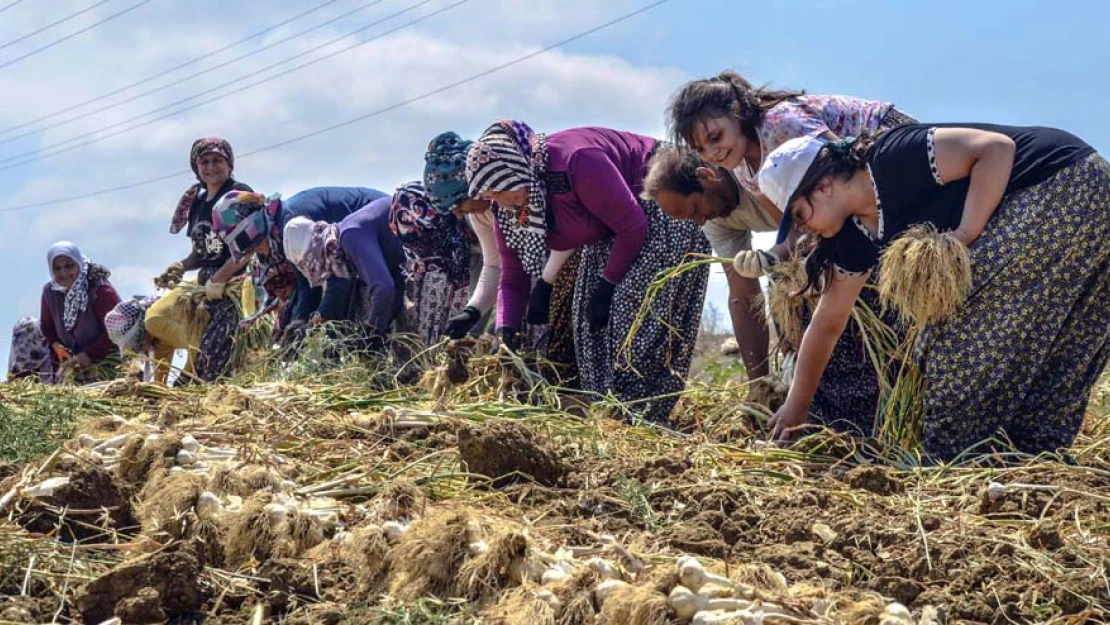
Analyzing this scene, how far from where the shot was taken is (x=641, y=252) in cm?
599

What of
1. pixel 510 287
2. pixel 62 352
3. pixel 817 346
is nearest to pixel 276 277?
pixel 510 287

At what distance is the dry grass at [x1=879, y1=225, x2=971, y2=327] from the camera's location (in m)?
4.37

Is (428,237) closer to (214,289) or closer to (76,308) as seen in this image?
(214,289)

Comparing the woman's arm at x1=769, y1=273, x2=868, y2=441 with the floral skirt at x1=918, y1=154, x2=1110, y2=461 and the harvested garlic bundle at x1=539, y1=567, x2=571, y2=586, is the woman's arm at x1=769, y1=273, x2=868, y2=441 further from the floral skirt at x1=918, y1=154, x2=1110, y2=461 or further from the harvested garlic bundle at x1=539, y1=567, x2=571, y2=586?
the harvested garlic bundle at x1=539, y1=567, x2=571, y2=586

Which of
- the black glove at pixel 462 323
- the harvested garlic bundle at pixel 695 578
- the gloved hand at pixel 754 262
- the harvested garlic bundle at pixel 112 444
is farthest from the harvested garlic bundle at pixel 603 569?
the black glove at pixel 462 323

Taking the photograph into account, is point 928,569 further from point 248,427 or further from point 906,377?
point 248,427

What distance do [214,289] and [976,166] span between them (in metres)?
5.22

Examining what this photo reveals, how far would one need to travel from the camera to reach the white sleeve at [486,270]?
21.9 ft

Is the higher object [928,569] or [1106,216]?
[1106,216]

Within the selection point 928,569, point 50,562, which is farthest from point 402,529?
point 928,569

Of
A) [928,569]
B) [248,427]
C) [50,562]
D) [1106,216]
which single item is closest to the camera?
[928,569]

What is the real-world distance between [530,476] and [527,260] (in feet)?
7.56

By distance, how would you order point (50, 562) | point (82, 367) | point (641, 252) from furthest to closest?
1. point (82, 367)
2. point (641, 252)
3. point (50, 562)

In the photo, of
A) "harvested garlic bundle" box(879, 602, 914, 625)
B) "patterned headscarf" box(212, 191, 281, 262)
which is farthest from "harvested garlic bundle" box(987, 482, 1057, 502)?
"patterned headscarf" box(212, 191, 281, 262)
